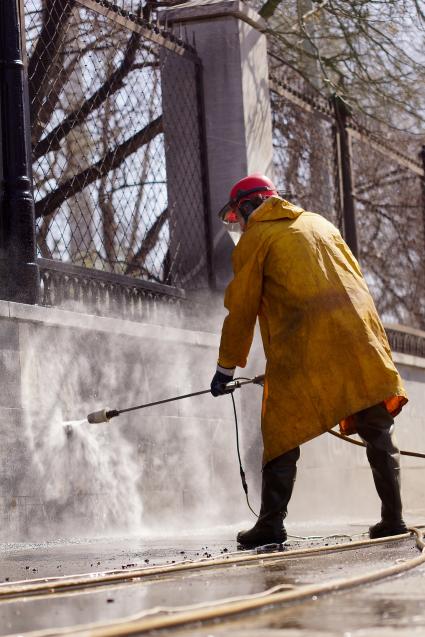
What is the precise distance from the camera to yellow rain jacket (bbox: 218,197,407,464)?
6.27m

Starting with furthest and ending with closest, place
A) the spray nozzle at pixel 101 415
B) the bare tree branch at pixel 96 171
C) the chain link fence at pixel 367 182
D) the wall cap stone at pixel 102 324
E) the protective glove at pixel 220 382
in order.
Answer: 1. the chain link fence at pixel 367 182
2. the bare tree branch at pixel 96 171
3. the spray nozzle at pixel 101 415
4. the wall cap stone at pixel 102 324
5. the protective glove at pixel 220 382

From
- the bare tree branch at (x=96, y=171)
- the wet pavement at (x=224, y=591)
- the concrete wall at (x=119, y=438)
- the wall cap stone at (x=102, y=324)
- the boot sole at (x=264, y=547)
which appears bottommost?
the wet pavement at (x=224, y=591)

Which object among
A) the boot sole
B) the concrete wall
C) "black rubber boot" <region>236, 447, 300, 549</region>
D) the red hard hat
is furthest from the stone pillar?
the boot sole

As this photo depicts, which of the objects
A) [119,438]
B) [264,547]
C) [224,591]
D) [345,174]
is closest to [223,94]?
[345,174]

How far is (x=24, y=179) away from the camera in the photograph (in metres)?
7.16

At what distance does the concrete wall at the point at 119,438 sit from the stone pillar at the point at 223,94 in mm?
1095

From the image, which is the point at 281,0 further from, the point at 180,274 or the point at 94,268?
the point at 94,268

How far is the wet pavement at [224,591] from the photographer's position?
9.82 ft

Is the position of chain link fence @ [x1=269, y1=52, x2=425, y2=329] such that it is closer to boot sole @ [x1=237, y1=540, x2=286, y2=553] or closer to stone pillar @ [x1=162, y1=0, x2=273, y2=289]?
stone pillar @ [x1=162, y1=0, x2=273, y2=289]

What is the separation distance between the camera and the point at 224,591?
3.96 metres

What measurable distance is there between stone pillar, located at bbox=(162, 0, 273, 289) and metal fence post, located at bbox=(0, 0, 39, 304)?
2.33 m

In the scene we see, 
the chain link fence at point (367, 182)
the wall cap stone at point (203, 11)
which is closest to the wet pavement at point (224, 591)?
the wall cap stone at point (203, 11)

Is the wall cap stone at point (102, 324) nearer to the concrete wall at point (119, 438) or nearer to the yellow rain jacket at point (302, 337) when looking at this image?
the concrete wall at point (119, 438)

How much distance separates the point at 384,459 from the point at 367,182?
6503 millimetres
